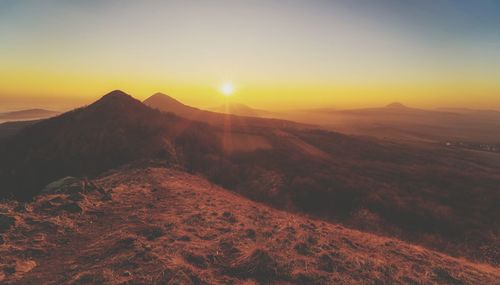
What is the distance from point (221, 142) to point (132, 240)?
1127 inches

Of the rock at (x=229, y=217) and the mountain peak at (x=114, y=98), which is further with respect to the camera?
the mountain peak at (x=114, y=98)

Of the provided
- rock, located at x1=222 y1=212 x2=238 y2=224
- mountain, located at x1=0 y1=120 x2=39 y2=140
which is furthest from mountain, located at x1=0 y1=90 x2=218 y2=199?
mountain, located at x1=0 y1=120 x2=39 y2=140

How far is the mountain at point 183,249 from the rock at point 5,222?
7 centimetres

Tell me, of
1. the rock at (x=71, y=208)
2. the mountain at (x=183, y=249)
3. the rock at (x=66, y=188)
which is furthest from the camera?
the rock at (x=66, y=188)

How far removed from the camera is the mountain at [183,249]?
24.4 ft

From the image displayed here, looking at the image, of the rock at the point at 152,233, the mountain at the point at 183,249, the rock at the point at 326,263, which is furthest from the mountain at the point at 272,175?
the rock at the point at 152,233

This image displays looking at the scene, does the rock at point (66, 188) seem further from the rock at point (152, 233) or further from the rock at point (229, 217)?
the rock at point (229, 217)

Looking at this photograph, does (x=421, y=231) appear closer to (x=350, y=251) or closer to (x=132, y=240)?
(x=350, y=251)

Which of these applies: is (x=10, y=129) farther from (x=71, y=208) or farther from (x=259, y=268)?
(x=259, y=268)

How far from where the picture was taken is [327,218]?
17.5 metres

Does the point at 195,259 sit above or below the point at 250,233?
above

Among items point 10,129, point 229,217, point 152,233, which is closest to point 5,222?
point 152,233

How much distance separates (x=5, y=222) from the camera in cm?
940

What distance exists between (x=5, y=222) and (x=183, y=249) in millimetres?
6376
